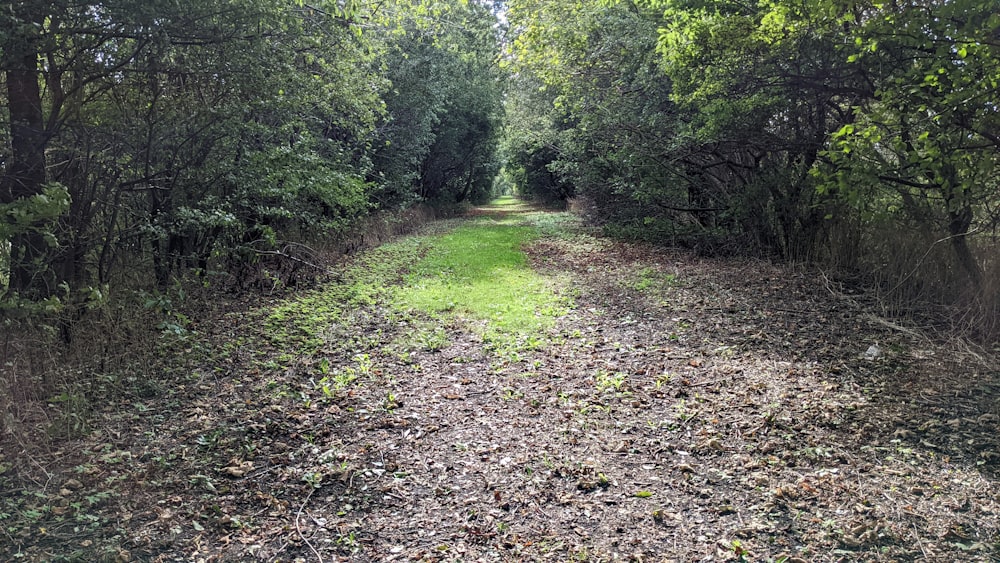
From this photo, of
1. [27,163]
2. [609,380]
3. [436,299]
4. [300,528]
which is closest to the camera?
[300,528]

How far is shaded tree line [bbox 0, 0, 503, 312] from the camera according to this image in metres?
4.77

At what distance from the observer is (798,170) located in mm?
10148

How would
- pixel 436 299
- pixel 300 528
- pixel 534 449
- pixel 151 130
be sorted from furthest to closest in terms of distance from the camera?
pixel 436 299 < pixel 151 130 < pixel 534 449 < pixel 300 528

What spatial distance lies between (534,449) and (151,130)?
5.07m

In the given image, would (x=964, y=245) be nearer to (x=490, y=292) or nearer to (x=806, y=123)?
(x=806, y=123)

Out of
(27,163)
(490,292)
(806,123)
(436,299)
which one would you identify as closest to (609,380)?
(436,299)

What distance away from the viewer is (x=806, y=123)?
9.57m

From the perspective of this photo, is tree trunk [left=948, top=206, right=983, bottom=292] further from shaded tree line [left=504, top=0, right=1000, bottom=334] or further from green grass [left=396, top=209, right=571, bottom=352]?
green grass [left=396, top=209, right=571, bottom=352]

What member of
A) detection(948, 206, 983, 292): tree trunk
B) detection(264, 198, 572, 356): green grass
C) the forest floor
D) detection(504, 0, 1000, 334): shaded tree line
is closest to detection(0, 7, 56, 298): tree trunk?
the forest floor

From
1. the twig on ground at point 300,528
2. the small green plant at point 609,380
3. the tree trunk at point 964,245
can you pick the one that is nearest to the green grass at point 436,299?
the small green plant at point 609,380

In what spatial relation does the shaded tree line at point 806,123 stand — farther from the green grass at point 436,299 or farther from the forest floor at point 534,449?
the green grass at point 436,299

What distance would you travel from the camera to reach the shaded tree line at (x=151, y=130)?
4766 millimetres

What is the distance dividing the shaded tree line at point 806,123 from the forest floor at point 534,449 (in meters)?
1.44

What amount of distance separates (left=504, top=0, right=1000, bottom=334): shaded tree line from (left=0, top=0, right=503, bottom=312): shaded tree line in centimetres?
424
